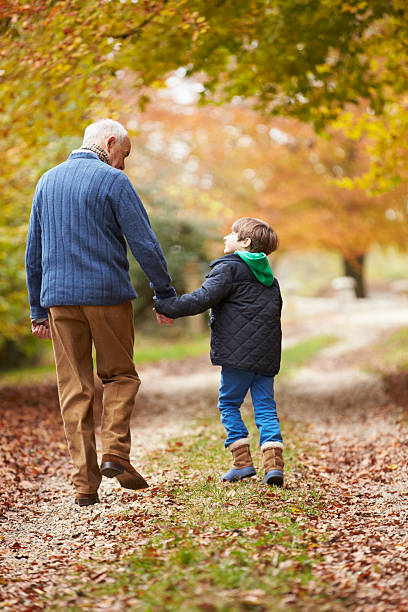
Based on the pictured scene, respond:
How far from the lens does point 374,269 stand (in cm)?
4162

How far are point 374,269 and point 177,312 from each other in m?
39.2

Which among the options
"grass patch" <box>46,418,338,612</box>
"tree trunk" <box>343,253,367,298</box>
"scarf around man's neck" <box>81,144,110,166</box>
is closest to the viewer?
"grass patch" <box>46,418,338,612</box>

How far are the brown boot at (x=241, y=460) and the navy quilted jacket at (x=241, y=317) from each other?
1.56 feet

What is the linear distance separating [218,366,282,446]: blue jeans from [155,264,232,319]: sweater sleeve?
1.49 feet

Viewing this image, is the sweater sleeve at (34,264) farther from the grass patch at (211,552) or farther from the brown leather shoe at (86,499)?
the grass patch at (211,552)

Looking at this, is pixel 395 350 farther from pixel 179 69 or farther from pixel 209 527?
pixel 209 527

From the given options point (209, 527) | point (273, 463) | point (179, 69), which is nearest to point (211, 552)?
point (209, 527)

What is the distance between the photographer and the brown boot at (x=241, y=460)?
427cm

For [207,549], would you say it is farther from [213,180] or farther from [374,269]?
Answer: [374,269]

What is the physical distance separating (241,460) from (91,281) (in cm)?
150

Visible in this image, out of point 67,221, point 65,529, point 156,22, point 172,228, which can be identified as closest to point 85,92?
point 156,22

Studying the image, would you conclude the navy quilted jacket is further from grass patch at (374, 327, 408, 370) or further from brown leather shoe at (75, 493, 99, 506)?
grass patch at (374, 327, 408, 370)

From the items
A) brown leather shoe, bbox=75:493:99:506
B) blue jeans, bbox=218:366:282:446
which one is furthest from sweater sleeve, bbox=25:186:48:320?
blue jeans, bbox=218:366:282:446

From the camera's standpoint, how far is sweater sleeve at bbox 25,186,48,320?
4047 mm
